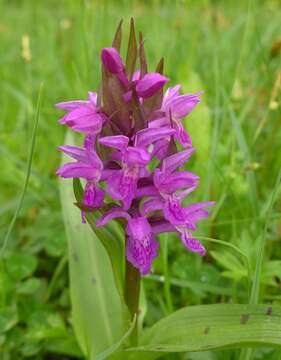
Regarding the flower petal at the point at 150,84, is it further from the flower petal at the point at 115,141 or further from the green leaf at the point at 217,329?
the green leaf at the point at 217,329

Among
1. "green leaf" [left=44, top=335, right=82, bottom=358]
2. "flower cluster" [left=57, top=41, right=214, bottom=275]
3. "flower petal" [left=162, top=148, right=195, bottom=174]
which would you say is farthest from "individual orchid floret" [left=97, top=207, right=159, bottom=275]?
"green leaf" [left=44, top=335, right=82, bottom=358]

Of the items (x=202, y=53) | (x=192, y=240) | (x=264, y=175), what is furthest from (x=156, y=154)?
(x=202, y=53)

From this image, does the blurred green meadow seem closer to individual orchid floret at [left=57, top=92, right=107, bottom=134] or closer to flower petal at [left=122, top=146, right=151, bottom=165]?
individual orchid floret at [left=57, top=92, right=107, bottom=134]

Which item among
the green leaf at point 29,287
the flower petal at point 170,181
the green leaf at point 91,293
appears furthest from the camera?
the green leaf at point 29,287

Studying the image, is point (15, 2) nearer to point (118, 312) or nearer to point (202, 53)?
point (202, 53)

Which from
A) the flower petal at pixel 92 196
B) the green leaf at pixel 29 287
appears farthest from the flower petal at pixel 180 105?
the green leaf at pixel 29 287

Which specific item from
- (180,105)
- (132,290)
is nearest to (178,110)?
(180,105)

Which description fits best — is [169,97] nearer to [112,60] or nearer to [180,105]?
[180,105]
